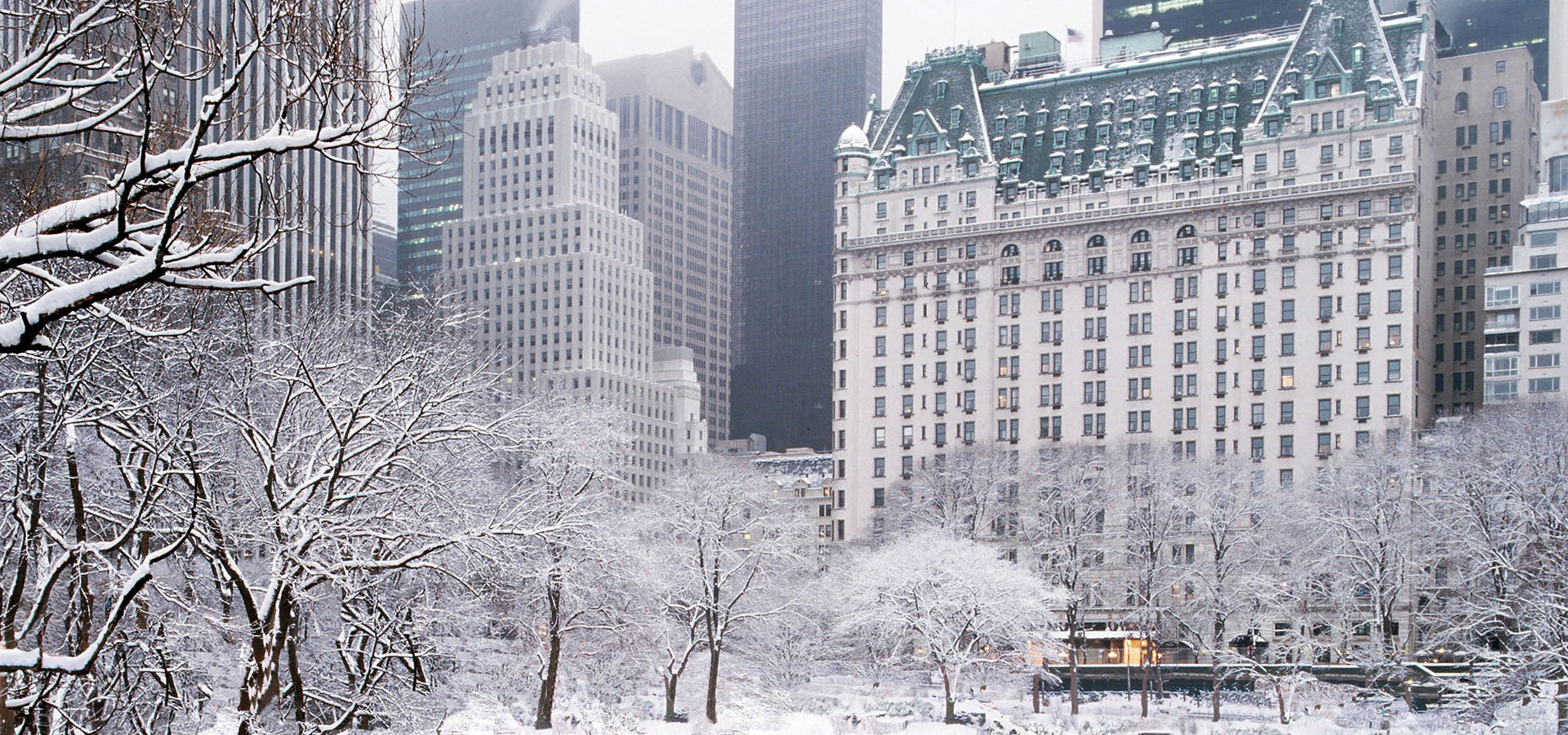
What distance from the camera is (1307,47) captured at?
145750 millimetres

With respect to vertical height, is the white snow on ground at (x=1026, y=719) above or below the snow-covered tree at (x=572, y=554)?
below

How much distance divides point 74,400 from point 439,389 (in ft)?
34.2

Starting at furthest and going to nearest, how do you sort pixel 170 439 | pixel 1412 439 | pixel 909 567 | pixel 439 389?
pixel 1412 439
pixel 909 567
pixel 439 389
pixel 170 439

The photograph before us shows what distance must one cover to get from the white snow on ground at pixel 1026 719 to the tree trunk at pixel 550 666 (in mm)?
675

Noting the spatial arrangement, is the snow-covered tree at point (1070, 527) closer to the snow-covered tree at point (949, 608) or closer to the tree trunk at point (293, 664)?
the snow-covered tree at point (949, 608)

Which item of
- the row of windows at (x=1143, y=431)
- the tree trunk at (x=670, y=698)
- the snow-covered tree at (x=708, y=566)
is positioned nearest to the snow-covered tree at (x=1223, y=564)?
the row of windows at (x=1143, y=431)

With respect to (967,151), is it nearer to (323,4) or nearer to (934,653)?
(934,653)

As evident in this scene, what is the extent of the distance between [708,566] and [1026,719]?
16.6 meters

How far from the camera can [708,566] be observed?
2896 inches

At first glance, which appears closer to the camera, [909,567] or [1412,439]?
[909,567]

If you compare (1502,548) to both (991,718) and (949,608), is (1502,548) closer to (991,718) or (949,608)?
(991,718)

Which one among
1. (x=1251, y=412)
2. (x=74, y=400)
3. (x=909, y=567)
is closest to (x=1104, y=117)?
(x=1251, y=412)

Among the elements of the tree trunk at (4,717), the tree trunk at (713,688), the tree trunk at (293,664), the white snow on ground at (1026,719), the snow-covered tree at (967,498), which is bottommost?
the white snow on ground at (1026,719)

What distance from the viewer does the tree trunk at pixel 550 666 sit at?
5788cm
